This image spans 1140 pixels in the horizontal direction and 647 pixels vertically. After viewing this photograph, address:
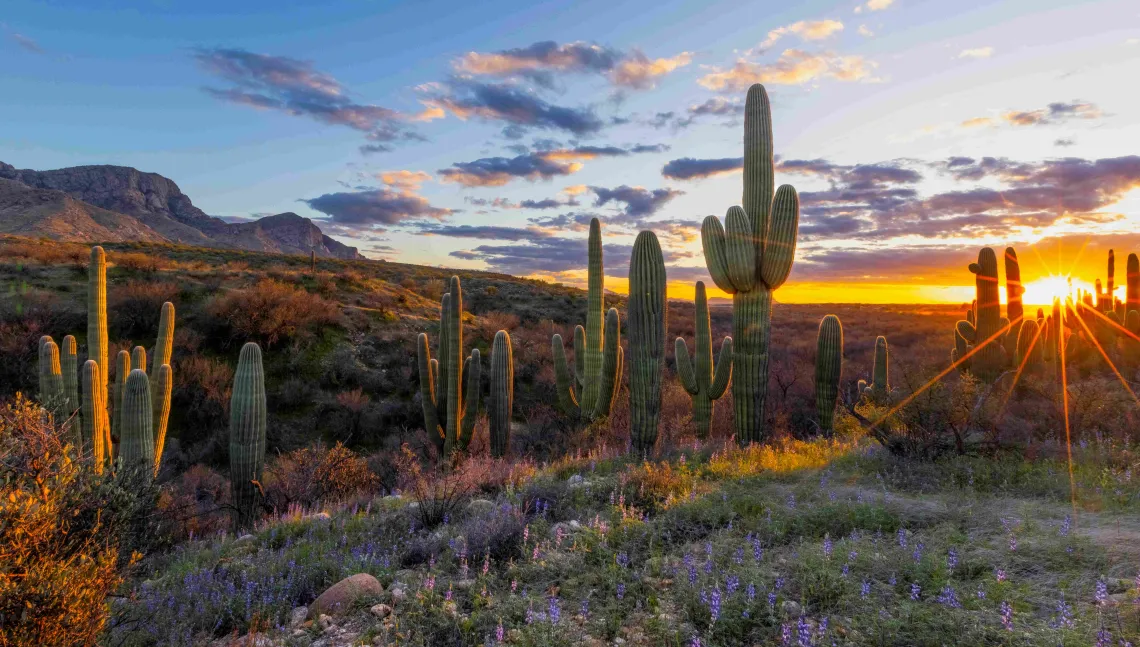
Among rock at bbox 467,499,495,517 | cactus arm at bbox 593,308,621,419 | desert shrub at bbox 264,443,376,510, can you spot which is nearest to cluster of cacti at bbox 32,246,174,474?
desert shrub at bbox 264,443,376,510

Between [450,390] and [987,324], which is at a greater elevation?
[987,324]

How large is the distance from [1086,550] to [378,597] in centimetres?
485

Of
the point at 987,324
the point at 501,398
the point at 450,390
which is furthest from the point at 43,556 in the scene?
the point at 987,324

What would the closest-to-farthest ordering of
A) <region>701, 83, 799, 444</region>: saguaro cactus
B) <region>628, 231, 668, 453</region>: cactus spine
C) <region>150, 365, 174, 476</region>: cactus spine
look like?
<region>628, 231, 668, 453</region>: cactus spine → <region>701, 83, 799, 444</region>: saguaro cactus → <region>150, 365, 174, 476</region>: cactus spine

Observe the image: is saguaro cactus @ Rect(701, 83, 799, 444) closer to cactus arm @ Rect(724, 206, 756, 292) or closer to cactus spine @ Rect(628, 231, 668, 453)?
cactus arm @ Rect(724, 206, 756, 292)

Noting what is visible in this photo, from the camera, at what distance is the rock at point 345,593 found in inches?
149

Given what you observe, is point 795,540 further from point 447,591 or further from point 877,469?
point 877,469

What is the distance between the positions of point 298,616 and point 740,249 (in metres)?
7.91

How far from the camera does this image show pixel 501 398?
10914 mm

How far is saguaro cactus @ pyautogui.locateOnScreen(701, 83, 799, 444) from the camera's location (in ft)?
30.6

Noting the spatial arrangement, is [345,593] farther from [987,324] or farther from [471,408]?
[987,324]

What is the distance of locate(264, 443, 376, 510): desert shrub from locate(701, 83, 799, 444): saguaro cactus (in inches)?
257

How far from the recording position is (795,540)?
4.37 metres

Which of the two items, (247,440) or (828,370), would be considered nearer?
(247,440)
